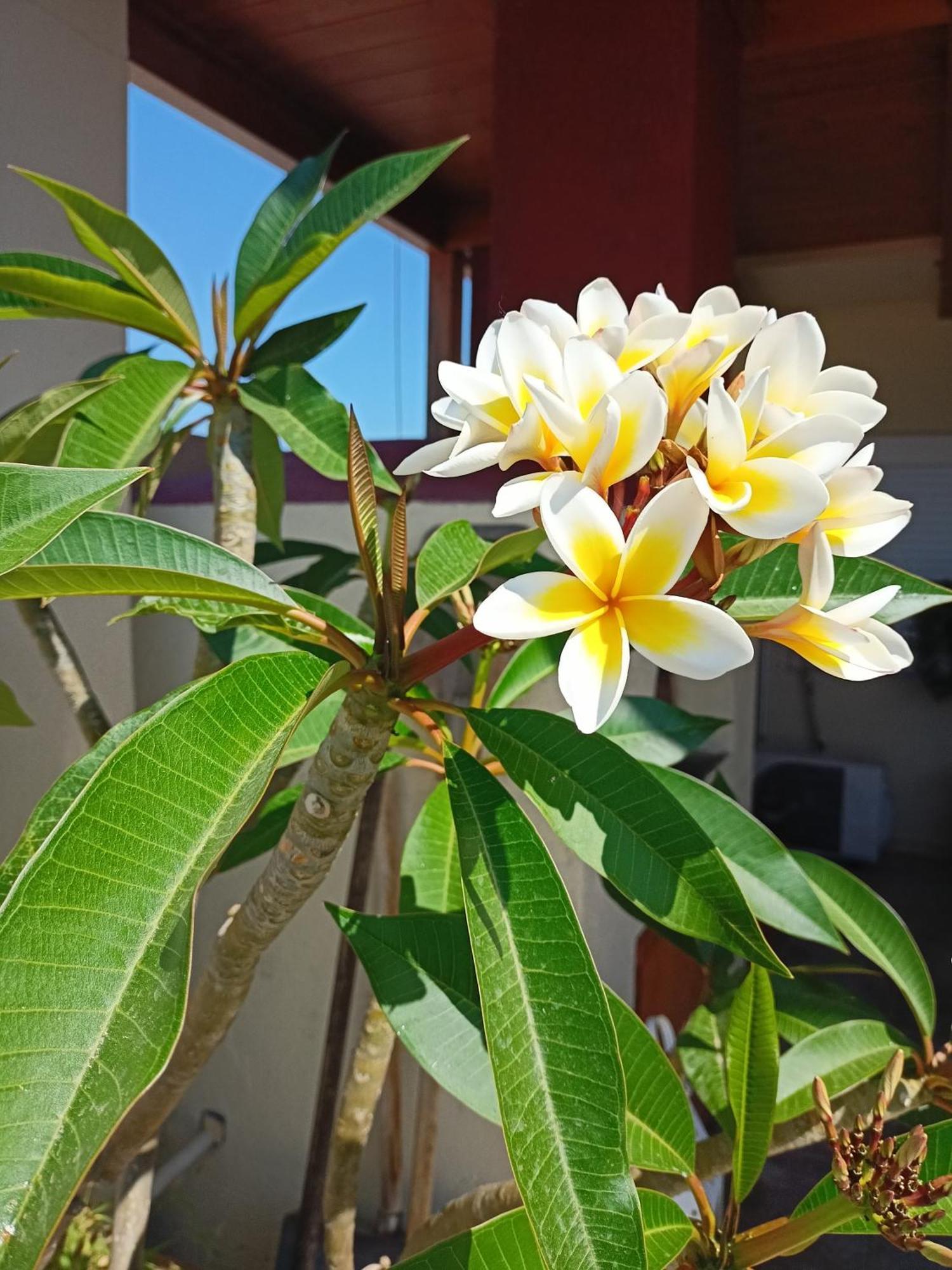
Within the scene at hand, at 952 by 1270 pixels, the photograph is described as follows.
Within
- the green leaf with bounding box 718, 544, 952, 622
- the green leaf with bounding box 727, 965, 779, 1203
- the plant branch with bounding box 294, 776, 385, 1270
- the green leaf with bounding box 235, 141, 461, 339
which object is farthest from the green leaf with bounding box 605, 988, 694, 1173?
the green leaf with bounding box 235, 141, 461, 339

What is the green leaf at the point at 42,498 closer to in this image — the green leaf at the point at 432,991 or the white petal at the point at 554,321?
the white petal at the point at 554,321

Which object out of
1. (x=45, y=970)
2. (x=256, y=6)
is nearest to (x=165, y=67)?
(x=256, y=6)

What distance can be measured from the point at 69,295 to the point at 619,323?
482mm

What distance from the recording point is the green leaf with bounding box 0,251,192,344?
73 cm

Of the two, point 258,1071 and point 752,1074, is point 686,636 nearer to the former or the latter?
point 752,1074

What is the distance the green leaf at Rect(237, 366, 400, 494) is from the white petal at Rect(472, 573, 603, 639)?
16.6 inches

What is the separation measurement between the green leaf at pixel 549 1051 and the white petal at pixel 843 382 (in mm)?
261

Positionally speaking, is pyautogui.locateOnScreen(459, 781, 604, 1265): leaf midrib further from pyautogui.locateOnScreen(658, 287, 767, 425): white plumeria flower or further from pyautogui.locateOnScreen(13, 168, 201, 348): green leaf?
pyautogui.locateOnScreen(13, 168, 201, 348): green leaf

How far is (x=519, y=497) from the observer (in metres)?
0.39

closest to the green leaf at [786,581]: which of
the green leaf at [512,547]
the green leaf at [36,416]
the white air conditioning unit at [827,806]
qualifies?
the green leaf at [512,547]

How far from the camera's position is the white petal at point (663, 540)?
36 centimetres

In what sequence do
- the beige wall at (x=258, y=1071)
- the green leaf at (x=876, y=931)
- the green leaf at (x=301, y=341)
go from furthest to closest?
the beige wall at (x=258, y=1071) < the green leaf at (x=301, y=341) < the green leaf at (x=876, y=931)

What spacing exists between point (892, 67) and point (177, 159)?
182cm

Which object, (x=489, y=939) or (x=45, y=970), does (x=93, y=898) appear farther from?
(x=489, y=939)
